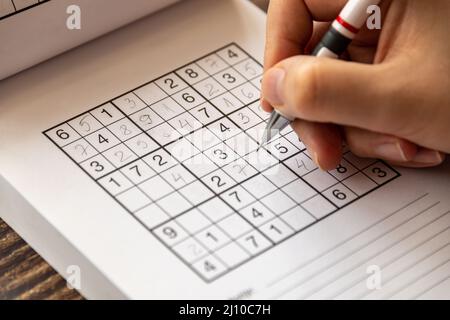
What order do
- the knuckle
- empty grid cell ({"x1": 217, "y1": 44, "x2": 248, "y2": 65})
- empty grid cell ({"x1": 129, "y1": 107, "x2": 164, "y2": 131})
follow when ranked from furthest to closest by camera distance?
empty grid cell ({"x1": 217, "y1": 44, "x2": 248, "y2": 65}), empty grid cell ({"x1": 129, "y1": 107, "x2": 164, "y2": 131}), the knuckle

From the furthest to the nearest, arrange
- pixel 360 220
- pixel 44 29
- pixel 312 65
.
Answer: pixel 44 29 < pixel 360 220 < pixel 312 65

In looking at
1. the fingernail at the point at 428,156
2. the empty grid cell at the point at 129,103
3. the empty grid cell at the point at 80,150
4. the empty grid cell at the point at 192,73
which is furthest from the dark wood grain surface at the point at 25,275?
the fingernail at the point at 428,156

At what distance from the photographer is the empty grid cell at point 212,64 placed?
3.74 feet

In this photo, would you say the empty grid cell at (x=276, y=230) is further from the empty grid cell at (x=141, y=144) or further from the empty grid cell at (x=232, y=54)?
the empty grid cell at (x=232, y=54)

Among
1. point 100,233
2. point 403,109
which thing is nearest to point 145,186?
point 100,233

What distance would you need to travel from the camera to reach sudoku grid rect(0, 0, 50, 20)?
3.32ft

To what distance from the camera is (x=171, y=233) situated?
2.98ft

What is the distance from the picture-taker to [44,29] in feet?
3.51

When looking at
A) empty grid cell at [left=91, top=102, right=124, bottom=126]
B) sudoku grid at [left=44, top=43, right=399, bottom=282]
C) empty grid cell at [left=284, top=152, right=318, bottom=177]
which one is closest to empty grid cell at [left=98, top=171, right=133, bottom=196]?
sudoku grid at [left=44, top=43, right=399, bottom=282]

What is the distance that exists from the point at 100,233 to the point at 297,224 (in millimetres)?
231

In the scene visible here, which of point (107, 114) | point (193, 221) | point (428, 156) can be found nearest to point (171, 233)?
point (193, 221)

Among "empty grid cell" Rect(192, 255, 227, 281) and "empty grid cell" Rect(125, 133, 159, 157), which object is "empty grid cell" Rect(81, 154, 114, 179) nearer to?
"empty grid cell" Rect(125, 133, 159, 157)

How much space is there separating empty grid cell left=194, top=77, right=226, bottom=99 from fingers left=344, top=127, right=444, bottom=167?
0.20m
